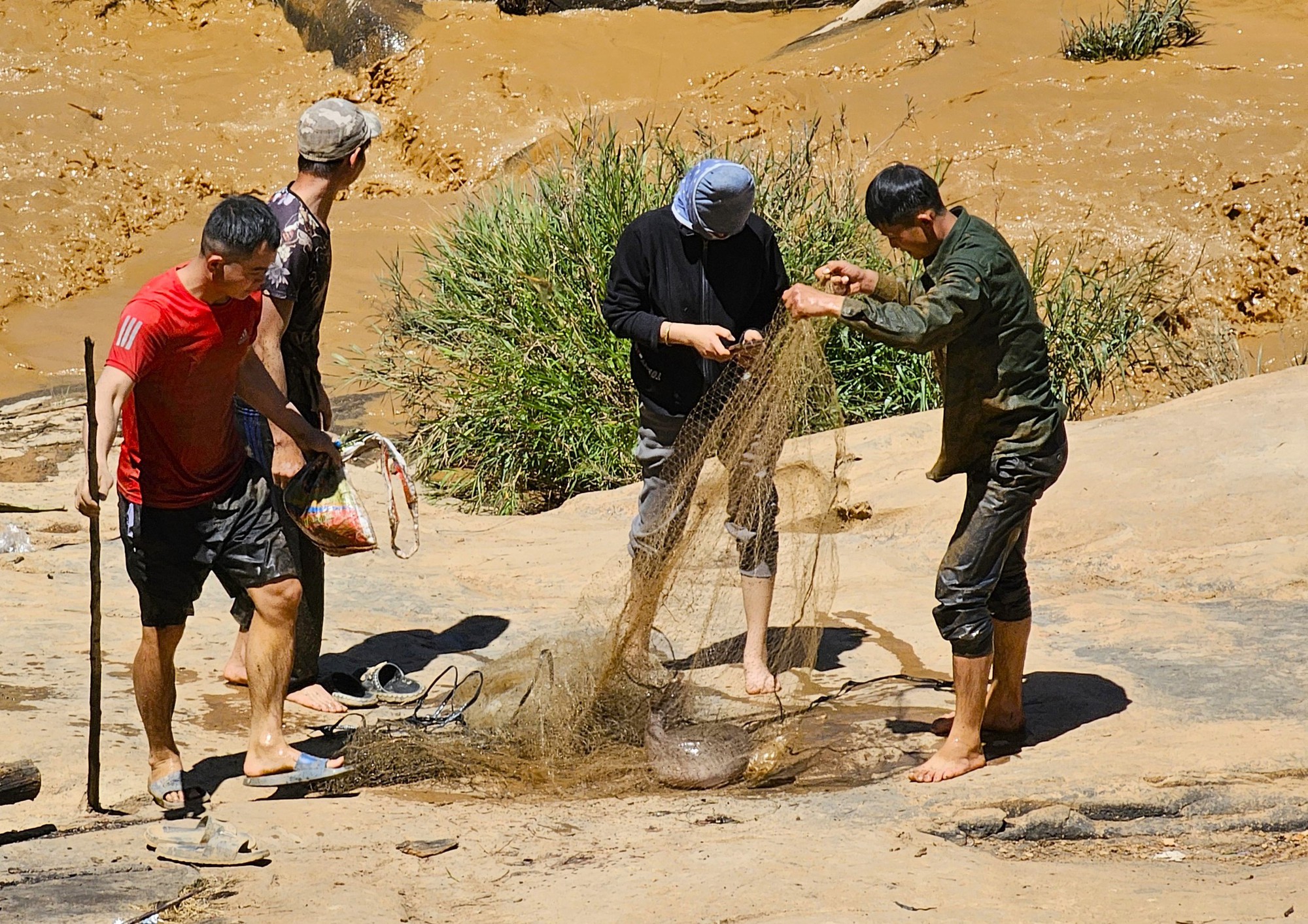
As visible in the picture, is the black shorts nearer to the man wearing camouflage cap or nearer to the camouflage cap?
the man wearing camouflage cap

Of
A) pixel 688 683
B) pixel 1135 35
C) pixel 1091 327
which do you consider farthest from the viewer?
pixel 1135 35

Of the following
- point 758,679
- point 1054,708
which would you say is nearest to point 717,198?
point 758,679

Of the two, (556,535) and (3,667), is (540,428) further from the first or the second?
(3,667)

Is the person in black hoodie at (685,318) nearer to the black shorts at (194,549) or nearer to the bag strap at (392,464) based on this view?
→ the bag strap at (392,464)

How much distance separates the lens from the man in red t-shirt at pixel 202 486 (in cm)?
378

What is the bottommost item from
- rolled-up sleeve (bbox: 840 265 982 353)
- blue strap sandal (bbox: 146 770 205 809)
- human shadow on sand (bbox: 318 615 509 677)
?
human shadow on sand (bbox: 318 615 509 677)

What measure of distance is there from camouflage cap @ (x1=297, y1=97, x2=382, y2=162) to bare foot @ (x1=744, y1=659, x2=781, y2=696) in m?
2.16

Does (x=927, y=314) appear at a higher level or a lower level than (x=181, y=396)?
higher

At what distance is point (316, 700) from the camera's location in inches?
197

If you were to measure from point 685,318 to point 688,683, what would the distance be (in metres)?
1.18

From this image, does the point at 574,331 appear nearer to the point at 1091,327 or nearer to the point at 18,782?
the point at 1091,327

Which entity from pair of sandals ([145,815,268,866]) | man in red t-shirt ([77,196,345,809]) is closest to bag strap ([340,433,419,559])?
man in red t-shirt ([77,196,345,809])

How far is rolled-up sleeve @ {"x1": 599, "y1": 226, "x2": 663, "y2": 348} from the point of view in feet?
15.5

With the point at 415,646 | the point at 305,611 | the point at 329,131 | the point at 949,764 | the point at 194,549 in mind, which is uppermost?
the point at 329,131
